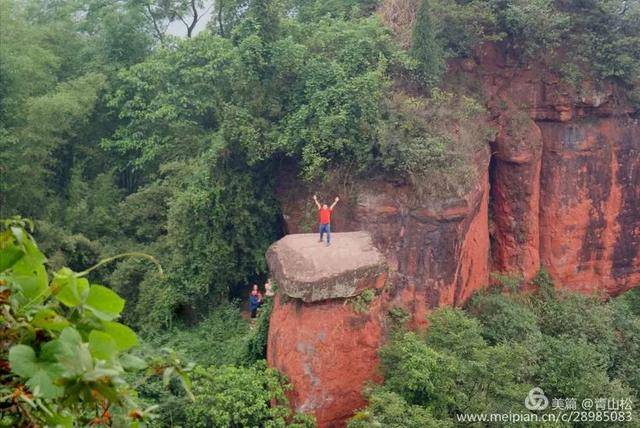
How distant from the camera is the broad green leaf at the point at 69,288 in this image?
1.40 m

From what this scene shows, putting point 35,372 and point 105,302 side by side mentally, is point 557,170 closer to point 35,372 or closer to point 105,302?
point 105,302

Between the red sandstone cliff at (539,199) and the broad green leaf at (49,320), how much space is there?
891 cm

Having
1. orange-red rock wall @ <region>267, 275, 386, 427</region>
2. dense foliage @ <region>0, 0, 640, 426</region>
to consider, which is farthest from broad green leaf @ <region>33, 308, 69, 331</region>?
orange-red rock wall @ <region>267, 275, 386, 427</region>

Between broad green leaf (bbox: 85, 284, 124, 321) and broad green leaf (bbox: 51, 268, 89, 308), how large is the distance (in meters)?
0.02

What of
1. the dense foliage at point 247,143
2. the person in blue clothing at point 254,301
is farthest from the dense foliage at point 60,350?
the person in blue clothing at point 254,301

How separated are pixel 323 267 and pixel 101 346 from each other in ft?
23.8

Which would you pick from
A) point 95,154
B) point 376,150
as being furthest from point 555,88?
point 95,154

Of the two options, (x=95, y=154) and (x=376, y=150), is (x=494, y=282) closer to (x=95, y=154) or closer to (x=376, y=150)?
(x=376, y=150)

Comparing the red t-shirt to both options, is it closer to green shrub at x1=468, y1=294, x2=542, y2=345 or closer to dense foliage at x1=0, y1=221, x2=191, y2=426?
green shrub at x1=468, y1=294, x2=542, y2=345

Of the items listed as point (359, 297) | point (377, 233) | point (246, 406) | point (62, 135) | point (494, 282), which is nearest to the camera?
point (246, 406)

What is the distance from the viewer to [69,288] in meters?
1.43

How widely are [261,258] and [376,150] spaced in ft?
9.29

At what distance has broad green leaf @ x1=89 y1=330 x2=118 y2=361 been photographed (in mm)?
1353

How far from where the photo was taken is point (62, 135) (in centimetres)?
1505
